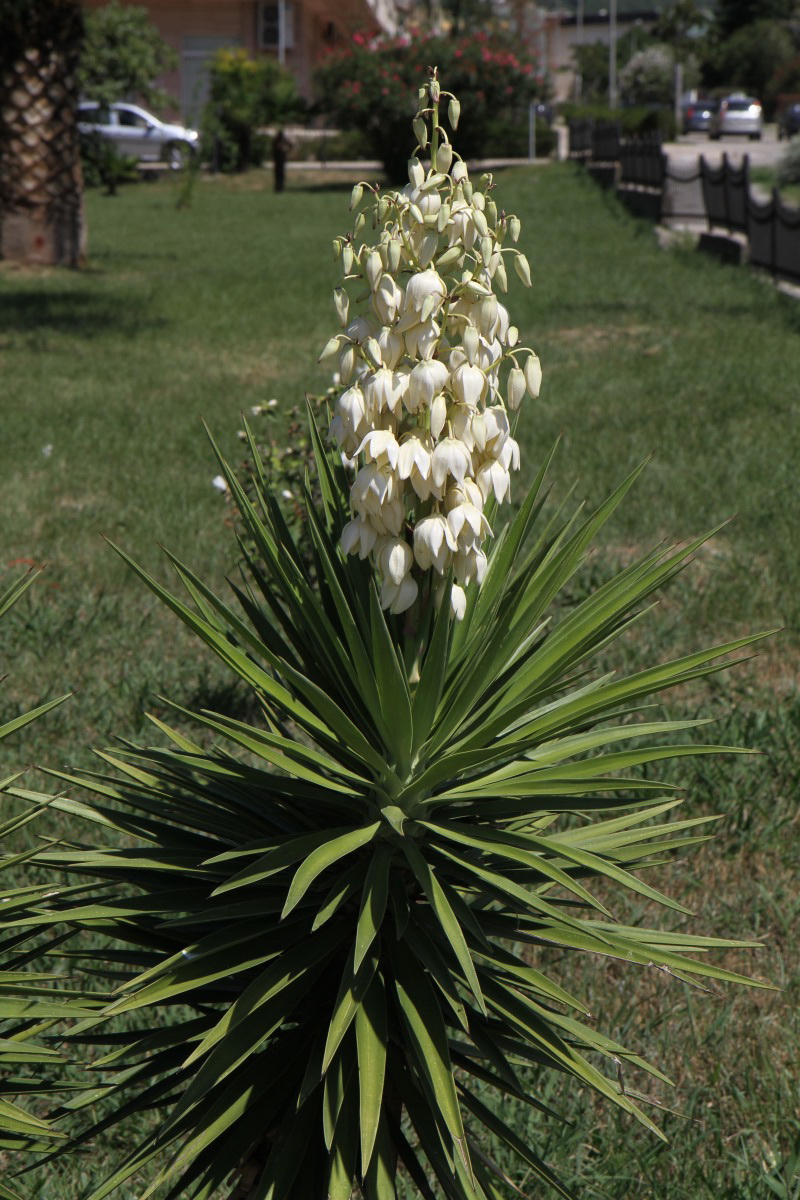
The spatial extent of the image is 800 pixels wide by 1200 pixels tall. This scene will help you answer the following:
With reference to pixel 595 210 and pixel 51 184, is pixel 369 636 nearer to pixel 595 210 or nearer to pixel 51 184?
pixel 51 184

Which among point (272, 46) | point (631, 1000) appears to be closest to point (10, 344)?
point (631, 1000)

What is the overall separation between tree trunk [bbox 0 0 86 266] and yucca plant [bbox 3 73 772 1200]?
1461 centimetres

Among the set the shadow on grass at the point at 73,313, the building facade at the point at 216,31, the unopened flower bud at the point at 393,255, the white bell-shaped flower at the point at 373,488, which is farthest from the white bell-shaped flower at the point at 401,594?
the building facade at the point at 216,31

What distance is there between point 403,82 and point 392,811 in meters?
33.8

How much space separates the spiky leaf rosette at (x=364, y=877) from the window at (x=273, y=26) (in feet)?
169

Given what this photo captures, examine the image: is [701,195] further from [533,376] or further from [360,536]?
[360,536]

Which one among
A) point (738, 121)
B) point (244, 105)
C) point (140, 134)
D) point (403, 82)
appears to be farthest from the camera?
point (738, 121)

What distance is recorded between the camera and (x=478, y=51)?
113 feet

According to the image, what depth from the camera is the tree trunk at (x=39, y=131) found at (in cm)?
1548

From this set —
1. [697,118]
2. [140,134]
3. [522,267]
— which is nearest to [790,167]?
[140,134]

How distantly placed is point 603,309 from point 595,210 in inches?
491

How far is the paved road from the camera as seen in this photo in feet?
138

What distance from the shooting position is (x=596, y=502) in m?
7.26

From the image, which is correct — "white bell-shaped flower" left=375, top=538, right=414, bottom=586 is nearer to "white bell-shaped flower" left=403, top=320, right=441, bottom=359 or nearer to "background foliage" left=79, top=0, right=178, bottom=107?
"white bell-shaped flower" left=403, top=320, right=441, bottom=359
